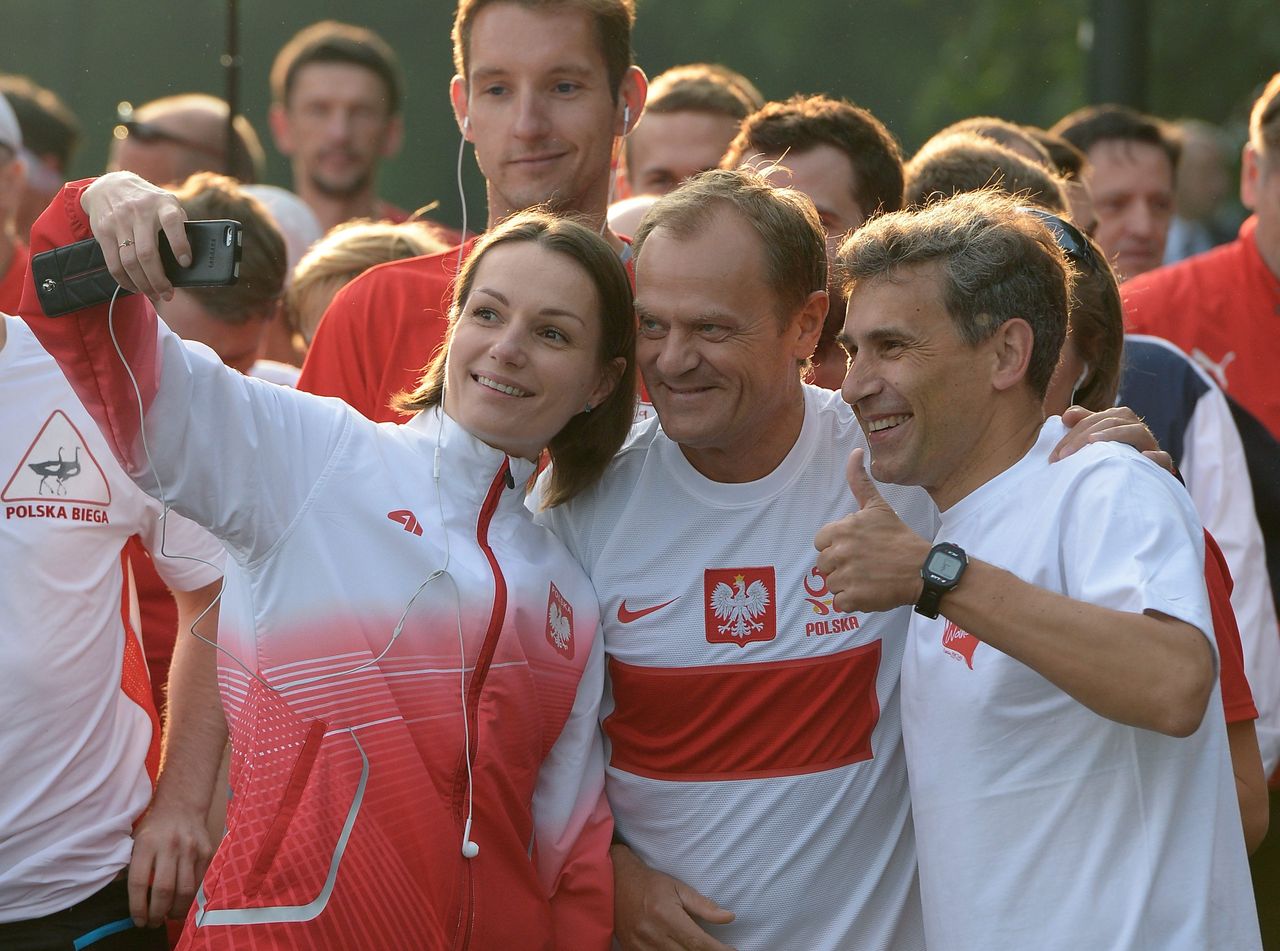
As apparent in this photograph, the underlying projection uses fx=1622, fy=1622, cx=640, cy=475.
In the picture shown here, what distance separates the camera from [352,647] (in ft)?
8.70

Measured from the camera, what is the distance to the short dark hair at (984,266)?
2.71 meters

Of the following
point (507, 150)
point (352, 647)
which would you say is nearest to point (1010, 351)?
point (352, 647)

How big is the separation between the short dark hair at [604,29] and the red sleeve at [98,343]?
1.54 metres

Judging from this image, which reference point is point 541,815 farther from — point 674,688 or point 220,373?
point 220,373

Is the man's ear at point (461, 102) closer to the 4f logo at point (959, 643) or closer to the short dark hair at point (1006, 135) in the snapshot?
the short dark hair at point (1006, 135)

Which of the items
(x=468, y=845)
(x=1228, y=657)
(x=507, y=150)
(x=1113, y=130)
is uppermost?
(x=507, y=150)

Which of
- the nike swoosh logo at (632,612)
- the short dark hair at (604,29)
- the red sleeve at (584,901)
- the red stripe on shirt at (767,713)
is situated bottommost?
the red sleeve at (584,901)

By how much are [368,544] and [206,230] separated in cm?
61

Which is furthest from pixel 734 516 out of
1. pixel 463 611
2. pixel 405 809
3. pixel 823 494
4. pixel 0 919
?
pixel 0 919

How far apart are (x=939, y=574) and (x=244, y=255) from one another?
228 centimetres

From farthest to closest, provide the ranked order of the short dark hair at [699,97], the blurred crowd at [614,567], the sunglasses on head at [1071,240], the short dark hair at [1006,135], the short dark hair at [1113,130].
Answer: the short dark hair at [1113,130], the short dark hair at [699,97], the short dark hair at [1006,135], the sunglasses on head at [1071,240], the blurred crowd at [614,567]

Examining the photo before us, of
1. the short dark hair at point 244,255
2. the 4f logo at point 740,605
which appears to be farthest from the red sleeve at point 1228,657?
the short dark hair at point 244,255

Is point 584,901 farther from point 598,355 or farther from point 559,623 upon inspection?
point 598,355

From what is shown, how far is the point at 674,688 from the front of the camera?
9.70 ft
